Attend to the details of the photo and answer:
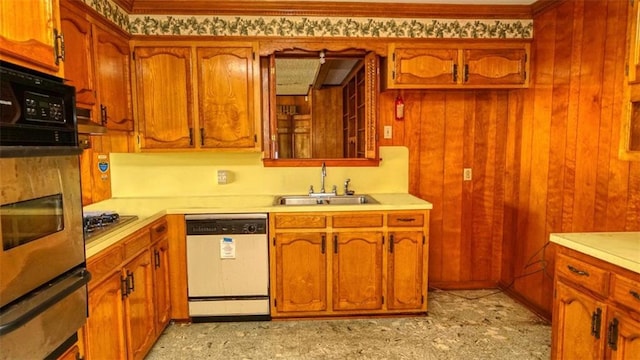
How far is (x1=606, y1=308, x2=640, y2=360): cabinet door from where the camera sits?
1.46 metres

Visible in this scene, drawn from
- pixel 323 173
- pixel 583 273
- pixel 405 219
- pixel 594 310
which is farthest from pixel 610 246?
pixel 323 173

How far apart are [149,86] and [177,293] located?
1.56 m

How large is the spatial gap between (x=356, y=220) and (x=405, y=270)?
54 centimetres

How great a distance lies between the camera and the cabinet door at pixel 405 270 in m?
2.76

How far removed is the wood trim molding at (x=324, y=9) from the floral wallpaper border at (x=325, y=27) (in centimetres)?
4

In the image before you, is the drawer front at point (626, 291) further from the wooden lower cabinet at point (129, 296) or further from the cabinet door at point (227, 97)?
the cabinet door at point (227, 97)

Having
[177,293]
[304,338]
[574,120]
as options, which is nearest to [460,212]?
[574,120]

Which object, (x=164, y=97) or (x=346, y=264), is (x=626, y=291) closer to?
(x=346, y=264)

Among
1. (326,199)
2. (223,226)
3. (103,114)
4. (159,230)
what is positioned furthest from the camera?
(326,199)

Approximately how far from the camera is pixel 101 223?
212cm

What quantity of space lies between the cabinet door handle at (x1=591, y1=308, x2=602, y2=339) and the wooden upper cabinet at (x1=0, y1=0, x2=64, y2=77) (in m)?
2.40

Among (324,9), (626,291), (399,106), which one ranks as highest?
(324,9)

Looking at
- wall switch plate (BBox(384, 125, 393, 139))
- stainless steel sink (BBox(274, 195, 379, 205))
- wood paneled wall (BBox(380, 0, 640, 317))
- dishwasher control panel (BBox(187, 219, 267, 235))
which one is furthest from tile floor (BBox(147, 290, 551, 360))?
wall switch plate (BBox(384, 125, 393, 139))

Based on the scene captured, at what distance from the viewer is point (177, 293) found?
107 inches
